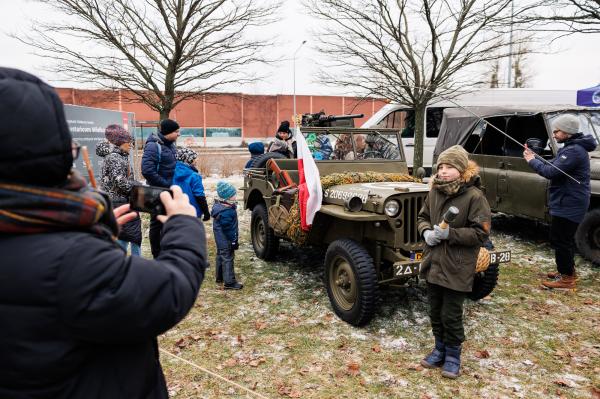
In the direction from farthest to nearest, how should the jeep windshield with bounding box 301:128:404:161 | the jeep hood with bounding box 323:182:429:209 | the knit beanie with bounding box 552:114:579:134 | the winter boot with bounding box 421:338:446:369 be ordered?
the jeep windshield with bounding box 301:128:404:161, the knit beanie with bounding box 552:114:579:134, the jeep hood with bounding box 323:182:429:209, the winter boot with bounding box 421:338:446:369

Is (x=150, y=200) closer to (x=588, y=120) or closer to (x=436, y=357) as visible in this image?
(x=436, y=357)

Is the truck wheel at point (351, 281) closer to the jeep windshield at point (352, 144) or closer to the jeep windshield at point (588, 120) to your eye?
the jeep windshield at point (352, 144)

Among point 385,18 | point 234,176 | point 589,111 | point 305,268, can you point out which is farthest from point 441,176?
point 234,176

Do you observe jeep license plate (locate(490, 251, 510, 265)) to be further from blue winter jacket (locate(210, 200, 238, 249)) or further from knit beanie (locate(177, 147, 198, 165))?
knit beanie (locate(177, 147, 198, 165))

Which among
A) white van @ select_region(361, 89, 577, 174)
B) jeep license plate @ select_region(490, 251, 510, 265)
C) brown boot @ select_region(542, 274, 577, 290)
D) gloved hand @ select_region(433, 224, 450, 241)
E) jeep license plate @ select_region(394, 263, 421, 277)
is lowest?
brown boot @ select_region(542, 274, 577, 290)

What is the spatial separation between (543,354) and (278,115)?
131ft

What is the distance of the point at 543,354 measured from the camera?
3.75 metres

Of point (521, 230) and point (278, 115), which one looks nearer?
point (521, 230)

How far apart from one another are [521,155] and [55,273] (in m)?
7.14

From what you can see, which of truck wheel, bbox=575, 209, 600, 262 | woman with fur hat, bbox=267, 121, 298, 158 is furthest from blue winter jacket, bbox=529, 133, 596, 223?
woman with fur hat, bbox=267, 121, 298, 158

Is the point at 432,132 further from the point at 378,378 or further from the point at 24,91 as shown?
the point at 24,91

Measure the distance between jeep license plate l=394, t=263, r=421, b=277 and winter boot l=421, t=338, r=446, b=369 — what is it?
0.62 meters

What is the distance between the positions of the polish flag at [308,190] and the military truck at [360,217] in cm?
12

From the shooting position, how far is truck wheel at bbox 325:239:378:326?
4035 mm
